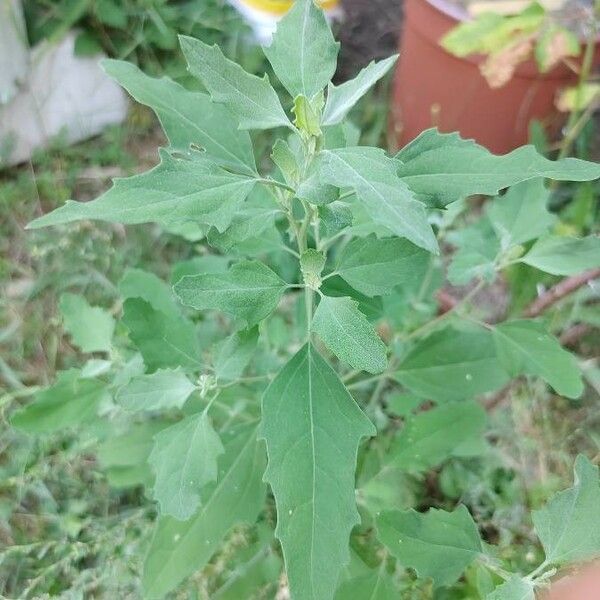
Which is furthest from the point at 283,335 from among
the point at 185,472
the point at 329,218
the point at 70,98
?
the point at 70,98

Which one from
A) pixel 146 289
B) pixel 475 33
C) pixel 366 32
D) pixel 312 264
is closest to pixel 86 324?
pixel 146 289

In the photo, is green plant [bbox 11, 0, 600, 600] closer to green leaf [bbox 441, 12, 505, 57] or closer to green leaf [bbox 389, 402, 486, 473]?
green leaf [bbox 389, 402, 486, 473]

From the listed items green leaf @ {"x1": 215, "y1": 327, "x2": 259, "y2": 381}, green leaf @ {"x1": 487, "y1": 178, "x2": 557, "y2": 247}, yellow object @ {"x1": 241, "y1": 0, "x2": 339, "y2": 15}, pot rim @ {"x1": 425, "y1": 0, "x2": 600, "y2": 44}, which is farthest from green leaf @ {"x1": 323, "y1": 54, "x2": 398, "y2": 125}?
yellow object @ {"x1": 241, "y1": 0, "x2": 339, "y2": 15}

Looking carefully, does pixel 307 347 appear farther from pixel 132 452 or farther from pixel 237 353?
pixel 132 452

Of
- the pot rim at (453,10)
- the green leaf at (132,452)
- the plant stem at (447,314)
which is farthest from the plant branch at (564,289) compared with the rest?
the pot rim at (453,10)

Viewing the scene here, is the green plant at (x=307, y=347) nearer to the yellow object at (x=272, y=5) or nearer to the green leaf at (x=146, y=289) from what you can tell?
the green leaf at (x=146, y=289)

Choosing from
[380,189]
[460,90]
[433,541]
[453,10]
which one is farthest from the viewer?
[460,90]

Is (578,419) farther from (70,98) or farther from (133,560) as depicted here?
(70,98)
